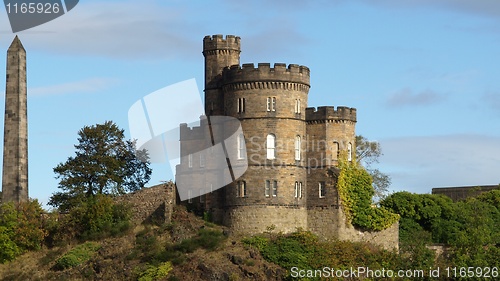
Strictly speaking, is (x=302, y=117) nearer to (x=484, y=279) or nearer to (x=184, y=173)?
(x=184, y=173)

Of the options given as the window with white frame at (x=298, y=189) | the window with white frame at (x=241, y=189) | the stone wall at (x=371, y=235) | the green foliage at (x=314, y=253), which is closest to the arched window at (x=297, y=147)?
the window with white frame at (x=298, y=189)

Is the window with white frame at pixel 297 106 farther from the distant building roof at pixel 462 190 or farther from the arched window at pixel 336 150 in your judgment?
the distant building roof at pixel 462 190

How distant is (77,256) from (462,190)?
41.8m

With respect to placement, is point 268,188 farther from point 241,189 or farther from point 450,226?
point 450,226

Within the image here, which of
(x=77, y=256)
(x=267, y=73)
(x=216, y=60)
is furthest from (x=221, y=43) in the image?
(x=77, y=256)

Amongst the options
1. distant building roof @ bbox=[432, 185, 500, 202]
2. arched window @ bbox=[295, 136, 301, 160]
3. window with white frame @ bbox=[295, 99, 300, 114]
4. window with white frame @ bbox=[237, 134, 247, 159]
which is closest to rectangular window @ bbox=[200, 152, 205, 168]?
window with white frame @ bbox=[237, 134, 247, 159]

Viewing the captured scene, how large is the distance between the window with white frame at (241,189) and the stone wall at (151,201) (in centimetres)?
441

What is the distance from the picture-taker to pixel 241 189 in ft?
244

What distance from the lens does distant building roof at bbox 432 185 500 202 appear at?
99.1 metres

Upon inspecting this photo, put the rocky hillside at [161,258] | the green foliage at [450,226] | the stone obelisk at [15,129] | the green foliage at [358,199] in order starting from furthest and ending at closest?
the green foliage at [358,199]
the green foliage at [450,226]
the stone obelisk at [15,129]
the rocky hillside at [161,258]

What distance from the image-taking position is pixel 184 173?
79125 millimetres

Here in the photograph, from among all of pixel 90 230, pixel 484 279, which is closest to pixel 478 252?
pixel 484 279

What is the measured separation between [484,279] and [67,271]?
25537 millimetres

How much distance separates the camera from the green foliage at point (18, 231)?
2889 inches
